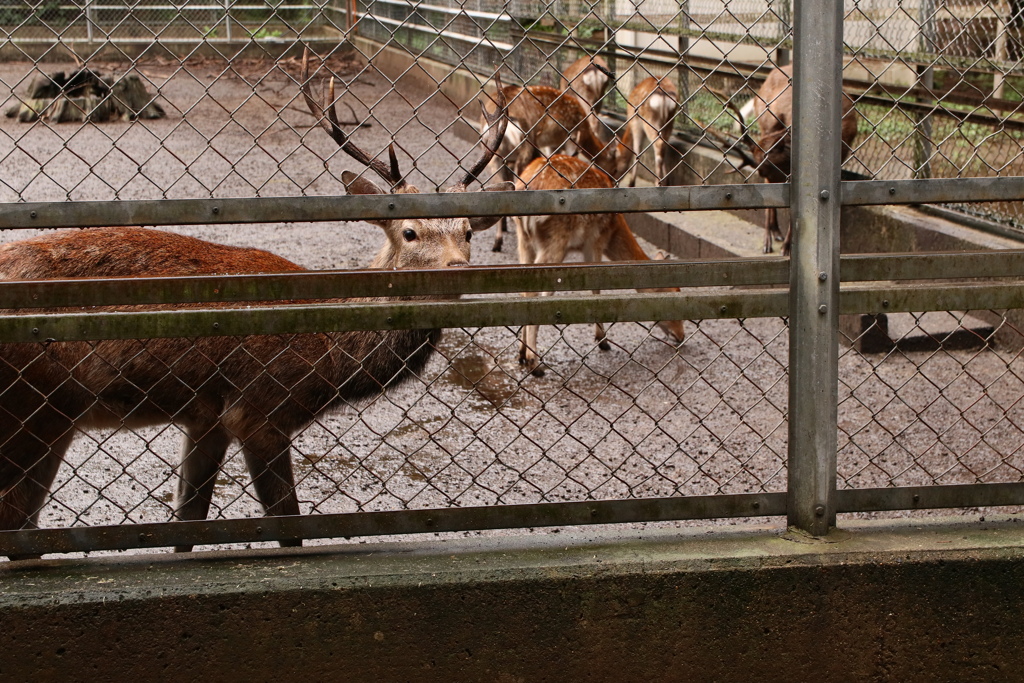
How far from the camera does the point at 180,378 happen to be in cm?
380

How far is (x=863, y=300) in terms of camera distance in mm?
2893

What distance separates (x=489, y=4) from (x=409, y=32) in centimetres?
433

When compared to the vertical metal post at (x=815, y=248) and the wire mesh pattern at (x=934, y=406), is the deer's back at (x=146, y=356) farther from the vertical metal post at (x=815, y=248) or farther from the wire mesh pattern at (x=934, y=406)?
the wire mesh pattern at (x=934, y=406)

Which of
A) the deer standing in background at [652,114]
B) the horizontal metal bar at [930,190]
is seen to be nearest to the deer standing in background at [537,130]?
the deer standing in background at [652,114]

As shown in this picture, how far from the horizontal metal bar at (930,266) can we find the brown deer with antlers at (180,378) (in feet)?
4.97

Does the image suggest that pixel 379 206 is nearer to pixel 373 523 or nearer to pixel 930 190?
pixel 373 523

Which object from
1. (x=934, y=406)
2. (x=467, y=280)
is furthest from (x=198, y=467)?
(x=934, y=406)

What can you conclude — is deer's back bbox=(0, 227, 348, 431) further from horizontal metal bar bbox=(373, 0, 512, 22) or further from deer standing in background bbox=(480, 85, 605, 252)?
deer standing in background bbox=(480, 85, 605, 252)

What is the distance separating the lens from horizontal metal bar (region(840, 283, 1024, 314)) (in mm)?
2883

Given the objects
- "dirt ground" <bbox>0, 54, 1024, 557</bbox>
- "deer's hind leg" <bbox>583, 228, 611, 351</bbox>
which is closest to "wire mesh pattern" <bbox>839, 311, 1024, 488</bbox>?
"dirt ground" <bbox>0, 54, 1024, 557</bbox>

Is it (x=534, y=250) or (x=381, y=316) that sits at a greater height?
(x=534, y=250)

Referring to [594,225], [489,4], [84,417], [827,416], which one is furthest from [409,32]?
[827,416]

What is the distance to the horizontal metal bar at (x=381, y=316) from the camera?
274 cm

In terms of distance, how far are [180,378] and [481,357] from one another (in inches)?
132
